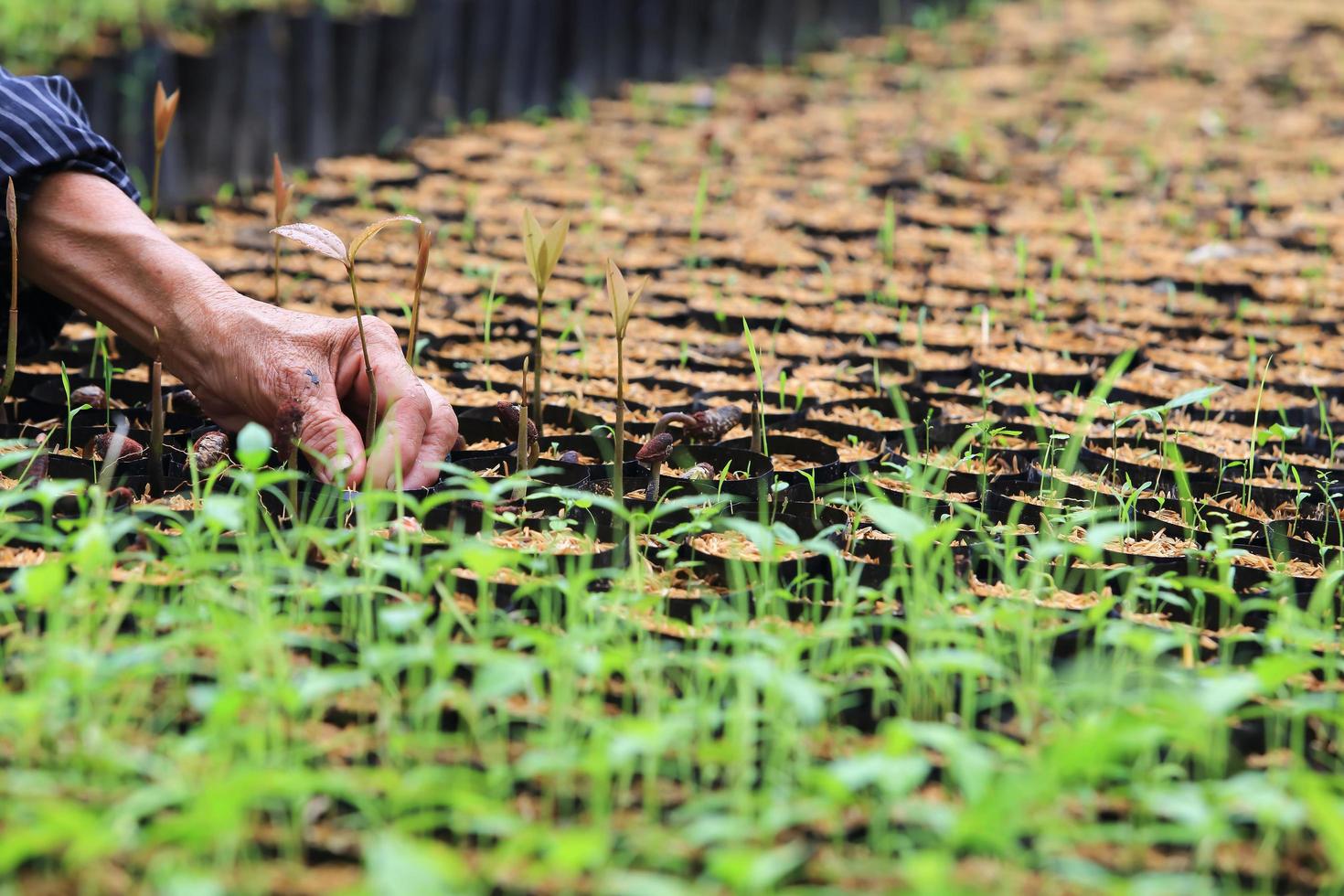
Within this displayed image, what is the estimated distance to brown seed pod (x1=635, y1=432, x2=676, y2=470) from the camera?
1.73 m

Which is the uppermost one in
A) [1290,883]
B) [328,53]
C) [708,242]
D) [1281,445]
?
[328,53]

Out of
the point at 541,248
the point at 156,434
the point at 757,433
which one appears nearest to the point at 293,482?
the point at 156,434

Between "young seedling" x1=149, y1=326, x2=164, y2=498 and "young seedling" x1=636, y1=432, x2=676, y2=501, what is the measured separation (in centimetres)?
62

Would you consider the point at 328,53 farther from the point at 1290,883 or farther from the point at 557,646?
the point at 1290,883

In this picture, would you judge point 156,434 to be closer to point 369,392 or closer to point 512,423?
point 369,392

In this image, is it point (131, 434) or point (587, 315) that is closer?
point (131, 434)

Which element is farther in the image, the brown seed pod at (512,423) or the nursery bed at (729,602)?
the brown seed pod at (512,423)

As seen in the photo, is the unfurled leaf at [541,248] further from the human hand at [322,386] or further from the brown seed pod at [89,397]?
the brown seed pod at [89,397]

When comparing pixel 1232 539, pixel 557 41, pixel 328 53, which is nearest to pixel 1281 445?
pixel 1232 539

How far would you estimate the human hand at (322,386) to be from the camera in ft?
5.41

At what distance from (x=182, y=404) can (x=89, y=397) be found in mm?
163

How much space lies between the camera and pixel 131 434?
6.25 ft

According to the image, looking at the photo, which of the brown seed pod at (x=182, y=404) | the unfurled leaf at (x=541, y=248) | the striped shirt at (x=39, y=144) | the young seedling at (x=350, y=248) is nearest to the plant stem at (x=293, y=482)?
the young seedling at (x=350, y=248)

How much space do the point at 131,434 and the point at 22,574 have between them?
2.26 feet
